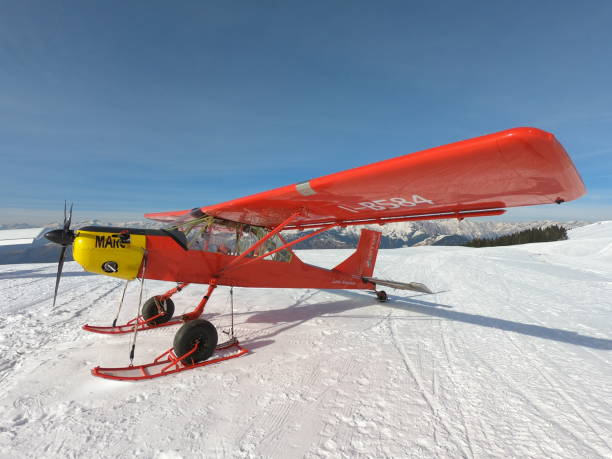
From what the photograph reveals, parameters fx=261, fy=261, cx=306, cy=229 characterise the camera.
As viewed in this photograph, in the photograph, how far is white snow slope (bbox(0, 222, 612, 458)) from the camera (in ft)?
7.04

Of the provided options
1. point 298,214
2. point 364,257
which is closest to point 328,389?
point 298,214

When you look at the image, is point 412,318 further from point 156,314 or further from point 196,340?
point 156,314

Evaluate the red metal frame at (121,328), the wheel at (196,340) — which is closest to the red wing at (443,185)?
the wheel at (196,340)

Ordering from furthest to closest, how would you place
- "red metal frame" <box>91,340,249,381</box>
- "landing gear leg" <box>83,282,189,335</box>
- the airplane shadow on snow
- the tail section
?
the tail section < "landing gear leg" <box>83,282,189,335</box> < the airplane shadow on snow < "red metal frame" <box>91,340,249,381</box>

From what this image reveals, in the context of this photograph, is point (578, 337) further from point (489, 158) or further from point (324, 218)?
point (324, 218)

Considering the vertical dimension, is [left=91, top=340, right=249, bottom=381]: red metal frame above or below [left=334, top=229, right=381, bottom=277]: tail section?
below

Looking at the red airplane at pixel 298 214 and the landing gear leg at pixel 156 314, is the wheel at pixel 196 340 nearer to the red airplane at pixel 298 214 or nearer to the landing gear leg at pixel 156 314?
the red airplane at pixel 298 214

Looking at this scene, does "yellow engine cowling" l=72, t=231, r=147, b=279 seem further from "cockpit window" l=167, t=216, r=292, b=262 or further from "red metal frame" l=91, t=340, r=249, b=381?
"red metal frame" l=91, t=340, r=249, b=381

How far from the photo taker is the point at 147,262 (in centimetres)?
396

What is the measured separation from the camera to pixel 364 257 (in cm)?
743

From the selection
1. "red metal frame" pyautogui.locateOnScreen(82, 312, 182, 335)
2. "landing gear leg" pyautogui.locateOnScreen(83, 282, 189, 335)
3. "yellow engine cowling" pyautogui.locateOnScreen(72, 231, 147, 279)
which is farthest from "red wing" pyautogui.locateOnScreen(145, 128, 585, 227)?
"red metal frame" pyautogui.locateOnScreen(82, 312, 182, 335)

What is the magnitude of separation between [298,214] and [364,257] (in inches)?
132

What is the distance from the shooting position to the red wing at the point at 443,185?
2.17 meters

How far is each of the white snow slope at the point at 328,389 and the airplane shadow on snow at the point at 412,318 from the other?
0.05 m
